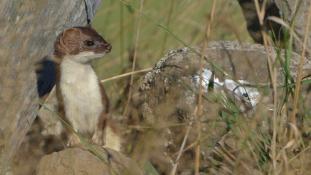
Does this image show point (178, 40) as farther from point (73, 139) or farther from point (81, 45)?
point (73, 139)

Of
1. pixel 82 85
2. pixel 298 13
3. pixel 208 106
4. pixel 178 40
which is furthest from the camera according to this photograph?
pixel 298 13

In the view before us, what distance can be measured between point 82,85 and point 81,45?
0.82 ft

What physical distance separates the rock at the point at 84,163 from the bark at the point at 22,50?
54 centimetres

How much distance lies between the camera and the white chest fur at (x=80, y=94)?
5.21m

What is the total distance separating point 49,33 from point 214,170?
168 cm

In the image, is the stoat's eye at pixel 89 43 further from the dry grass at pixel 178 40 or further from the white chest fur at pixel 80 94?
the dry grass at pixel 178 40

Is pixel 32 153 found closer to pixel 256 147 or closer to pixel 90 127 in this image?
pixel 90 127

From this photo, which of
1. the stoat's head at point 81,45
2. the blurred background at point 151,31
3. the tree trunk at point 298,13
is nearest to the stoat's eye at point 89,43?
the stoat's head at point 81,45

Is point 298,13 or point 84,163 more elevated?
point 298,13

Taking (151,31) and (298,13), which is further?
(151,31)

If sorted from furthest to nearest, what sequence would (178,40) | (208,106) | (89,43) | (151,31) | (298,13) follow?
(151,31) → (298,13) → (89,43) → (208,106) → (178,40)

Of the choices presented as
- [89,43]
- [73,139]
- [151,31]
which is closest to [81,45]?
[89,43]

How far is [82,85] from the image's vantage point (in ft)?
17.2

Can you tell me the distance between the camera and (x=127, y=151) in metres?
4.97
